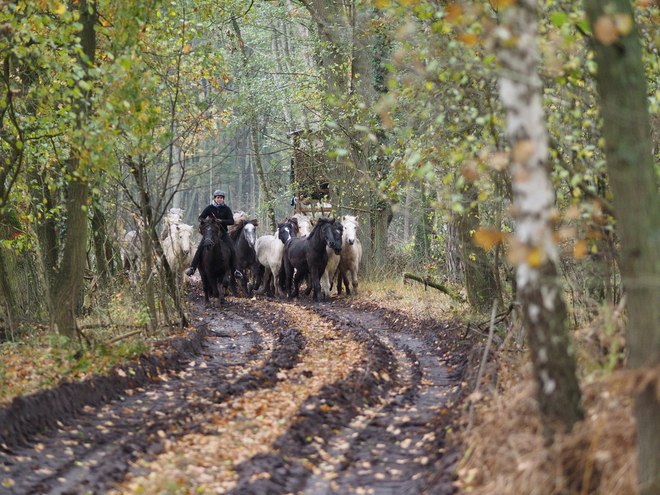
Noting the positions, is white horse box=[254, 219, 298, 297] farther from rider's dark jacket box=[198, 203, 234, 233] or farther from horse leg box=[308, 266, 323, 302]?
rider's dark jacket box=[198, 203, 234, 233]

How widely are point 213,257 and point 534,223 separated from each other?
16916 millimetres

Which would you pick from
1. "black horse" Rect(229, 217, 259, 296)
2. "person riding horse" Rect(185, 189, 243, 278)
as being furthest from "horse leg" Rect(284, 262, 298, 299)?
"person riding horse" Rect(185, 189, 243, 278)

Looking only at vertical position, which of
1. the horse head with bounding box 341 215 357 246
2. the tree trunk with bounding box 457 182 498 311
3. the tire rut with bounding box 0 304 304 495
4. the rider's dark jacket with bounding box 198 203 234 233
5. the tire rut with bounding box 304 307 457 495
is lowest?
the tire rut with bounding box 304 307 457 495

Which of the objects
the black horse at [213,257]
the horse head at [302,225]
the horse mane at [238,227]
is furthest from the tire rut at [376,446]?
the horse mane at [238,227]

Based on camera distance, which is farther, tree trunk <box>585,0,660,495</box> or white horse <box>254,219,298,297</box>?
white horse <box>254,219,298,297</box>

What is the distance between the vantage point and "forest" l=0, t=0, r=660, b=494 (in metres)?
4.59

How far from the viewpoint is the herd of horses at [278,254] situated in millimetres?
21094

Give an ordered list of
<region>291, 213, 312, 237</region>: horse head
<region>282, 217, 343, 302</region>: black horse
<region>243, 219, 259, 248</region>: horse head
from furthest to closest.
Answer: <region>243, 219, 259, 248</region>: horse head, <region>291, 213, 312, 237</region>: horse head, <region>282, 217, 343, 302</region>: black horse

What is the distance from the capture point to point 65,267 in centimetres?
1129

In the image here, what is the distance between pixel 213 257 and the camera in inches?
827

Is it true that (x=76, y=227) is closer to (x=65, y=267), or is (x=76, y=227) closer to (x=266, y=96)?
(x=65, y=267)

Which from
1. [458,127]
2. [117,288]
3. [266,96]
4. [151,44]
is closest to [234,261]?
[117,288]

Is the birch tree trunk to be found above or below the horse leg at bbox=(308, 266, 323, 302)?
above

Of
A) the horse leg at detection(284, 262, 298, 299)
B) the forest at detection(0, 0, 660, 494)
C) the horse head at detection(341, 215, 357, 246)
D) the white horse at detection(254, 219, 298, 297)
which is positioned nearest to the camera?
the forest at detection(0, 0, 660, 494)
